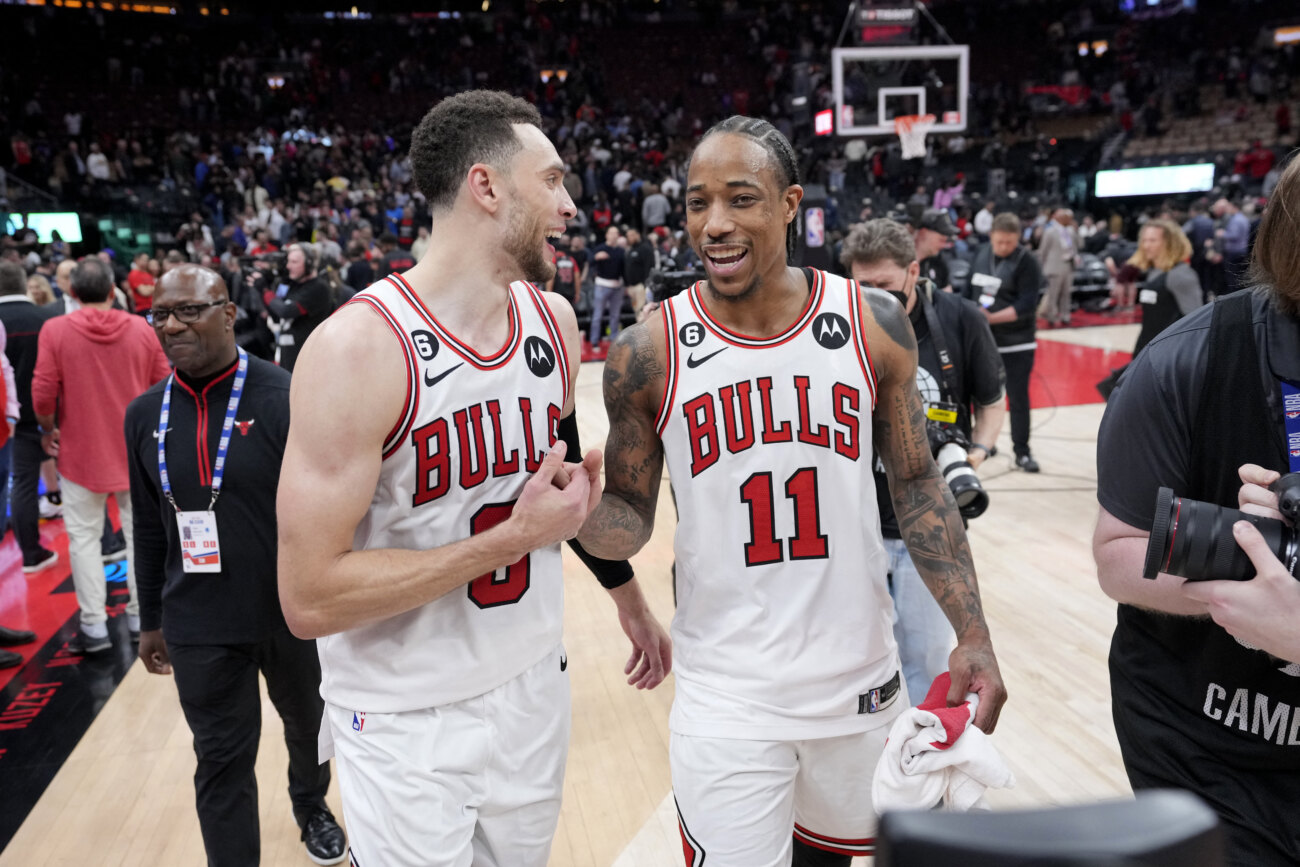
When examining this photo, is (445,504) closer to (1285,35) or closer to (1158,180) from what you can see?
(1158,180)

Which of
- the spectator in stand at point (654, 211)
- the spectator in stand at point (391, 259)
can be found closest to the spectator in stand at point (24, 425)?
the spectator in stand at point (391, 259)

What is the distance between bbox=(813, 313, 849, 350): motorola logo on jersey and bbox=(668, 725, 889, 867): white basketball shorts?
0.85 meters

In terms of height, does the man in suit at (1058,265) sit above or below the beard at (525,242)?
below

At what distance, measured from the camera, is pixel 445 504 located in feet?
6.22

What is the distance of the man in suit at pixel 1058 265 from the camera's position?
1406 centimetres

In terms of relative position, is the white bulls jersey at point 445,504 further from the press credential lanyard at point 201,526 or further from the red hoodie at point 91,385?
the red hoodie at point 91,385

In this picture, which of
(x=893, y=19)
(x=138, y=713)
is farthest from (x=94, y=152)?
(x=138, y=713)

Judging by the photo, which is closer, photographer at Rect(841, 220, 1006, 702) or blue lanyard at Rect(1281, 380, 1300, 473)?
blue lanyard at Rect(1281, 380, 1300, 473)

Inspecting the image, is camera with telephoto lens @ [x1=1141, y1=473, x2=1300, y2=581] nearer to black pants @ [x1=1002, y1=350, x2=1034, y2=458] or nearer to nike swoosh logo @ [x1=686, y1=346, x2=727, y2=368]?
nike swoosh logo @ [x1=686, y1=346, x2=727, y2=368]

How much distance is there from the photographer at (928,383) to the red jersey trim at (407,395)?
65.2 inches

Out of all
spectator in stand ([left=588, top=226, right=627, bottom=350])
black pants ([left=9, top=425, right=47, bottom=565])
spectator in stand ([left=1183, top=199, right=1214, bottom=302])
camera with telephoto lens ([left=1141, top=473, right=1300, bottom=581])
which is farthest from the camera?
spectator in stand ([left=588, top=226, right=627, bottom=350])

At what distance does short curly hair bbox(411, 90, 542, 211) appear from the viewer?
1984mm

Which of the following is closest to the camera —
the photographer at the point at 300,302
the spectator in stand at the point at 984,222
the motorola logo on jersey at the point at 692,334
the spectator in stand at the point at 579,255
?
the motorola logo on jersey at the point at 692,334

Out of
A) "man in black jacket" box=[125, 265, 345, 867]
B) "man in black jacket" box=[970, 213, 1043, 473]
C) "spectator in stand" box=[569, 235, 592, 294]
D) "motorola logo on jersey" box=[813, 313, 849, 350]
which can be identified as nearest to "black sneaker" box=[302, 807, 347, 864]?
"man in black jacket" box=[125, 265, 345, 867]
